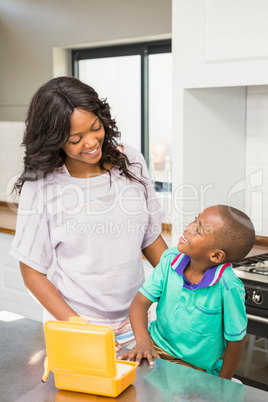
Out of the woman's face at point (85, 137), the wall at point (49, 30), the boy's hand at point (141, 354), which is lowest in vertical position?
the boy's hand at point (141, 354)

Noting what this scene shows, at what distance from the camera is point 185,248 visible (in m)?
1.50

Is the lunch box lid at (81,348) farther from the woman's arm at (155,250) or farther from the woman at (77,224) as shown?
the woman's arm at (155,250)

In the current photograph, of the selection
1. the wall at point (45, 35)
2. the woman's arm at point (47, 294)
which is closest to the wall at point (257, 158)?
the wall at point (45, 35)

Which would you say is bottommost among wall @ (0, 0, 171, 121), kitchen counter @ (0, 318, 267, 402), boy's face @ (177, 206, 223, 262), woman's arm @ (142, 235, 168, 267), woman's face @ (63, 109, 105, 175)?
kitchen counter @ (0, 318, 267, 402)

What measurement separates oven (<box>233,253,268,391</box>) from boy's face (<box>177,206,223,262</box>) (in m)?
0.73

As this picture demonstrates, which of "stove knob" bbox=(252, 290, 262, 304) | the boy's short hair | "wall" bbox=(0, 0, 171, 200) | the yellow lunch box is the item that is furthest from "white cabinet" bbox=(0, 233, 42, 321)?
the yellow lunch box

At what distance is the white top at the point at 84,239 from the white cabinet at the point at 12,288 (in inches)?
78.4

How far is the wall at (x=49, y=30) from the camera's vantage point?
3.61m

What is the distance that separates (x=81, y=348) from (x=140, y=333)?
367 mm

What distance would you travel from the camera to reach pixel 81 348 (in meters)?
1.13

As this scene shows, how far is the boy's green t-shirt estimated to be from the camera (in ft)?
4.76

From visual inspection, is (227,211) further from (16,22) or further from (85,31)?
(16,22)

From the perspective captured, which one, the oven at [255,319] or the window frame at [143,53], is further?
the window frame at [143,53]

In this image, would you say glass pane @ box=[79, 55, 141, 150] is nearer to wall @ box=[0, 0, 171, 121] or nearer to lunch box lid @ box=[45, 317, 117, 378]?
wall @ box=[0, 0, 171, 121]
